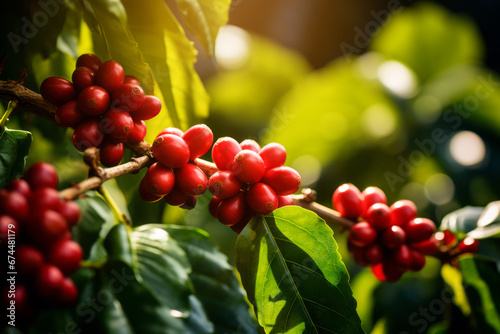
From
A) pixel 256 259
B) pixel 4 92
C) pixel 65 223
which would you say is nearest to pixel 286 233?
pixel 256 259

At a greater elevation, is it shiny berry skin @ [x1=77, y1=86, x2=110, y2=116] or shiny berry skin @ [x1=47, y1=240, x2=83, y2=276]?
shiny berry skin @ [x1=77, y1=86, x2=110, y2=116]

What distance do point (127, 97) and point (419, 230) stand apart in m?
0.52

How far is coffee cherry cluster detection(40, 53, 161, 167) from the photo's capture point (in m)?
0.50

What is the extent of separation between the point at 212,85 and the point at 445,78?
1.03m

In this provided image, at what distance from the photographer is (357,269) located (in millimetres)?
1199

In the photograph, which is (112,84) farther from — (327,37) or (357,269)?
(327,37)

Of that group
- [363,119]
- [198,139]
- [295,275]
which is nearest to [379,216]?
[295,275]

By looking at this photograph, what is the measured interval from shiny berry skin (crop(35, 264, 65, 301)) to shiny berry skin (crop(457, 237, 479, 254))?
2.31 ft

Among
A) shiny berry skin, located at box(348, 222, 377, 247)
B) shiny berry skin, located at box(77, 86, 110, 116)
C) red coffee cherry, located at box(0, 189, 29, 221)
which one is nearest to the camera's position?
red coffee cherry, located at box(0, 189, 29, 221)

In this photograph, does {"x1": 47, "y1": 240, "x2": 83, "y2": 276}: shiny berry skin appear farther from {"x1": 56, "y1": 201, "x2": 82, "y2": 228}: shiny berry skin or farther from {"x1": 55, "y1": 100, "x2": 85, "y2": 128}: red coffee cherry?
{"x1": 55, "y1": 100, "x2": 85, "y2": 128}: red coffee cherry

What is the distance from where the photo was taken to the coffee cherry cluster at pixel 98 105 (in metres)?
0.50

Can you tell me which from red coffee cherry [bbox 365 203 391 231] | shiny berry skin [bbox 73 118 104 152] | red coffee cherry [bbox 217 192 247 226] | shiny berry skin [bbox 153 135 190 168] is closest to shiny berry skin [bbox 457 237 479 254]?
red coffee cherry [bbox 365 203 391 231]

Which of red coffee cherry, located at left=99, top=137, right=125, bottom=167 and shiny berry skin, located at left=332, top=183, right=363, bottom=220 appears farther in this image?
shiny berry skin, located at left=332, top=183, right=363, bottom=220

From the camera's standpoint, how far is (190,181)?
0.51 m
